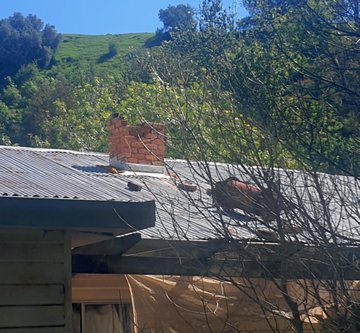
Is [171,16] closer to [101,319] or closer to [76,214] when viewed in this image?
[101,319]

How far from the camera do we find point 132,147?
1172 cm

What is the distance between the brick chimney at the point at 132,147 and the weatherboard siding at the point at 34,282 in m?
5.01

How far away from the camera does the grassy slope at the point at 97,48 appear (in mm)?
65875

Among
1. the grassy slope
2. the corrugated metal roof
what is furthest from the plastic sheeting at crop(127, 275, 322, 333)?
the grassy slope

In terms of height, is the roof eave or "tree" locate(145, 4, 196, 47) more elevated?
"tree" locate(145, 4, 196, 47)

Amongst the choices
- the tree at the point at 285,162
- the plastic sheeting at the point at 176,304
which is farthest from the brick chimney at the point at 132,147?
the tree at the point at 285,162

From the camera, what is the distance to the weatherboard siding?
5.87 meters

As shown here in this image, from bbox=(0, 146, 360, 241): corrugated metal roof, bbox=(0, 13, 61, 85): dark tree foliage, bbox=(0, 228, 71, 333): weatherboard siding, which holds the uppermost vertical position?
bbox=(0, 13, 61, 85): dark tree foliage

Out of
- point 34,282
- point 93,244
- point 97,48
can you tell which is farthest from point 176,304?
point 97,48

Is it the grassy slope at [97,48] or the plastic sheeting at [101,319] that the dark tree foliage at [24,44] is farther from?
the plastic sheeting at [101,319]

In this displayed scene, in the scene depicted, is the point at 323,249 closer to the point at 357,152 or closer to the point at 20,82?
the point at 357,152

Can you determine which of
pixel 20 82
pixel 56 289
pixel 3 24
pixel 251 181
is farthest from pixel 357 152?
pixel 3 24

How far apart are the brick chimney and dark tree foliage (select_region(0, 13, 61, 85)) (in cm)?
5035

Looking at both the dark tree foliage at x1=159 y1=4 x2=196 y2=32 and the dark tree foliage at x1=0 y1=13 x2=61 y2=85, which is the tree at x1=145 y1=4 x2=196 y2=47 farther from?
the dark tree foliage at x1=0 y1=13 x2=61 y2=85
